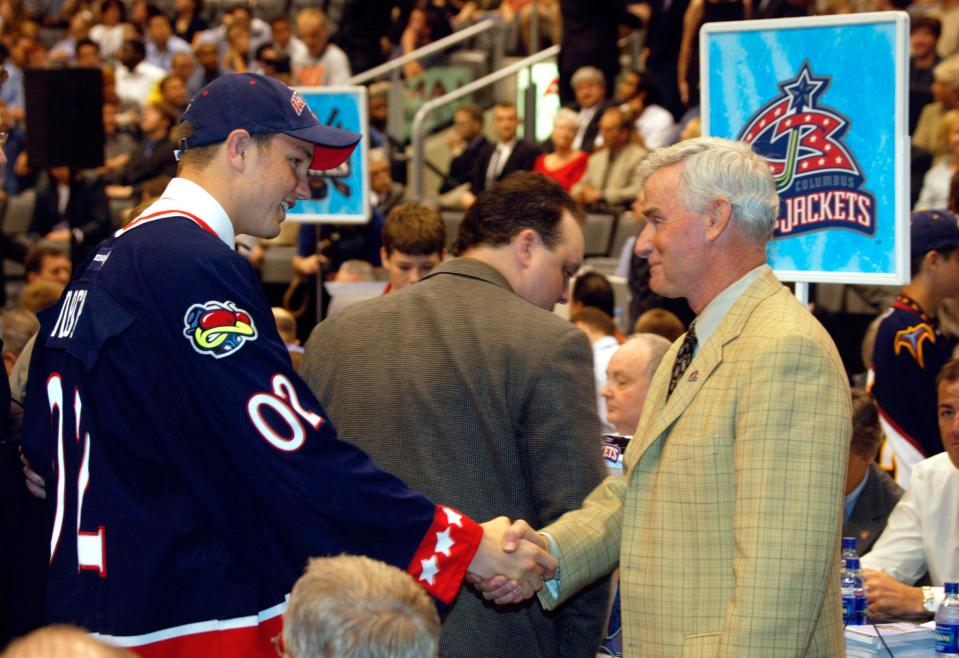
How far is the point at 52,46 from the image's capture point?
17.4 m

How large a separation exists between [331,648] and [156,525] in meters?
0.76

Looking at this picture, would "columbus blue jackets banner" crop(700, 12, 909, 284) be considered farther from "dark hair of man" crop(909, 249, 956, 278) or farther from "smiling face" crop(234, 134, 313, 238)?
"smiling face" crop(234, 134, 313, 238)

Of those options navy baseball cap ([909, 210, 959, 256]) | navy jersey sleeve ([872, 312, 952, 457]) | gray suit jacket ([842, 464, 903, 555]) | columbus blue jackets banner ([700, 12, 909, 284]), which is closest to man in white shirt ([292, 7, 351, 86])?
navy baseball cap ([909, 210, 959, 256])

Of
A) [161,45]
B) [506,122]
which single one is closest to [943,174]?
[506,122]

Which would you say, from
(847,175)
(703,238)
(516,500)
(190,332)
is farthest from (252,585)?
(847,175)

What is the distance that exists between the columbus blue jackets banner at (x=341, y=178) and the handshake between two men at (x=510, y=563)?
5141mm

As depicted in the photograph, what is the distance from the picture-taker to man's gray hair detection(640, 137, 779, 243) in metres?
2.86

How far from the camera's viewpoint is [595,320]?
21.2 feet

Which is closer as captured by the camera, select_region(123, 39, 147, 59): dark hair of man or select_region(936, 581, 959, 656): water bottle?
select_region(936, 581, 959, 656): water bottle

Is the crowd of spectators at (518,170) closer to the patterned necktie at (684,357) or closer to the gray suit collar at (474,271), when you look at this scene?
the gray suit collar at (474,271)

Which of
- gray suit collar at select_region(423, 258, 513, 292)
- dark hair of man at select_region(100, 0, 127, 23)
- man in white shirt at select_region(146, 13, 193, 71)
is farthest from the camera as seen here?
dark hair of man at select_region(100, 0, 127, 23)

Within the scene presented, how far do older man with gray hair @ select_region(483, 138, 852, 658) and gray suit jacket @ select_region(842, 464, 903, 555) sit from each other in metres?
1.55

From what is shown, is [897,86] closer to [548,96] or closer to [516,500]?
[516,500]

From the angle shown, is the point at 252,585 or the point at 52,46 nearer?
the point at 252,585
